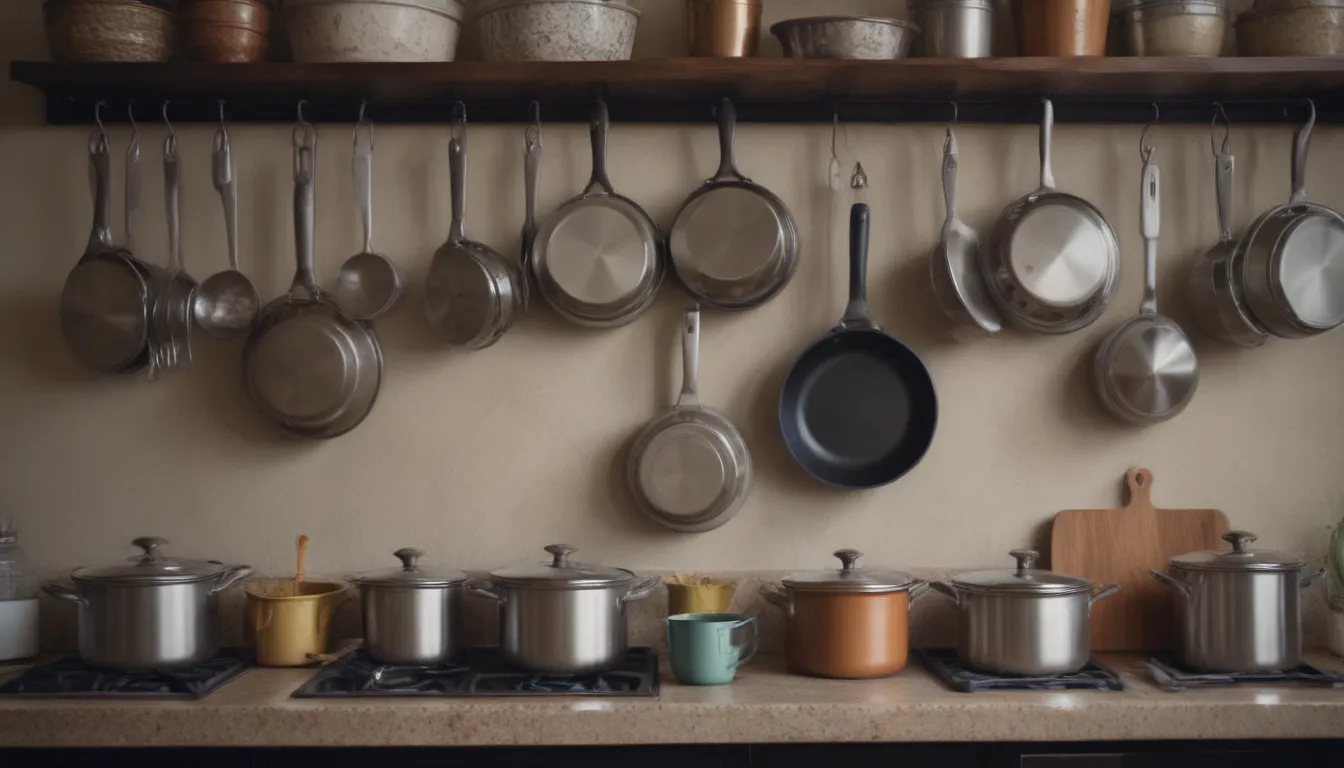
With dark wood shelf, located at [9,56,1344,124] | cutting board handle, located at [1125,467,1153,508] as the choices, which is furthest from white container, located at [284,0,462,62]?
cutting board handle, located at [1125,467,1153,508]

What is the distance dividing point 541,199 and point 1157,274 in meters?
1.15

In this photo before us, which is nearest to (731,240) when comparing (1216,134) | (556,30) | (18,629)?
(556,30)

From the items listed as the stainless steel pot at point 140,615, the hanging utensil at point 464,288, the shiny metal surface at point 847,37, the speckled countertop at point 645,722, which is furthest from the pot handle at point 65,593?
the shiny metal surface at point 847,37

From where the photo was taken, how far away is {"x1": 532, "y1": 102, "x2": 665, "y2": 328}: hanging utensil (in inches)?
90.0

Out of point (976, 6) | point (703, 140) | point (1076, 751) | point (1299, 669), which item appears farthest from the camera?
point (703, 140)

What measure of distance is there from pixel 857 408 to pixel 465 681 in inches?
33.4

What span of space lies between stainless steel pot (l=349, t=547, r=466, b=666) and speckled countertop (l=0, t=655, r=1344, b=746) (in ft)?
0.71

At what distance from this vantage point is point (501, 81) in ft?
7.19

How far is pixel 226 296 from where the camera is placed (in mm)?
2318

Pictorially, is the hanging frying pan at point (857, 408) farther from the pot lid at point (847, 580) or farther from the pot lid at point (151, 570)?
the pot lid at point (151, 570)

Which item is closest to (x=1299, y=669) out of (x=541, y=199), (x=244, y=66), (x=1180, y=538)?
(x=1180, y=538)

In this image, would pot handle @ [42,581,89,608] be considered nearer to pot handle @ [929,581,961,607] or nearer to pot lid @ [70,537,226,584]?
pot lid @ [70,537,226,584]

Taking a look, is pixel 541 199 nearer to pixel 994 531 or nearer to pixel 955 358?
pixel 955 358

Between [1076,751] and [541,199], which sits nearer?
[1076,751]
